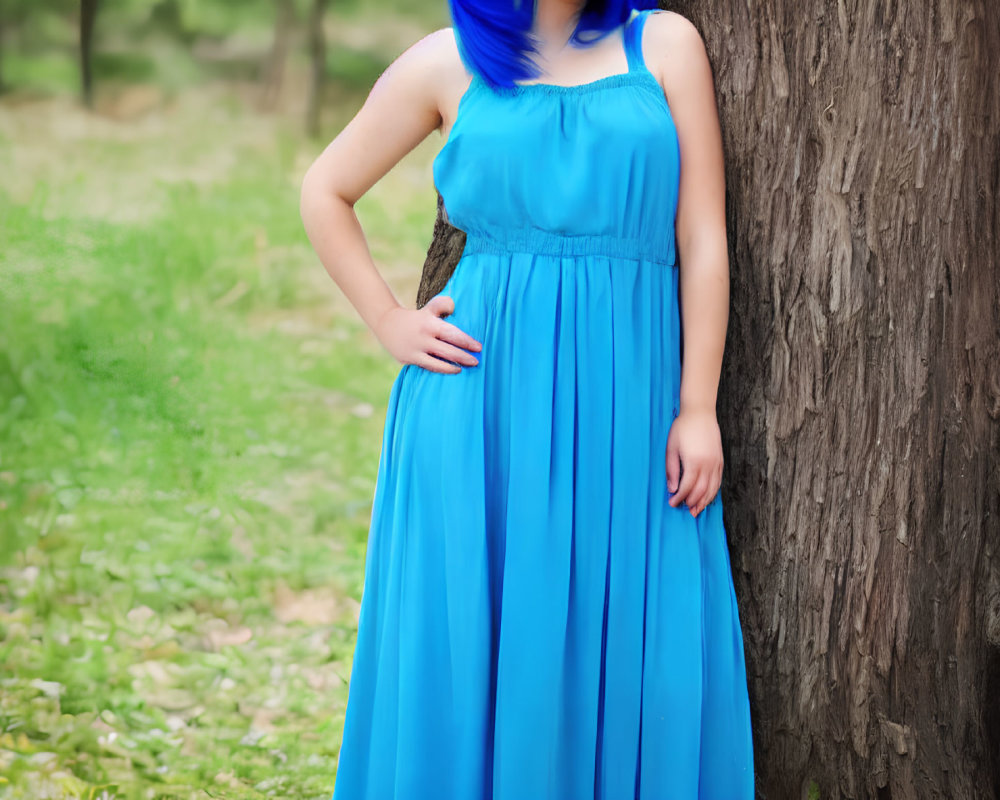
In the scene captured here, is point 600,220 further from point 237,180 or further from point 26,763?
point 237,180

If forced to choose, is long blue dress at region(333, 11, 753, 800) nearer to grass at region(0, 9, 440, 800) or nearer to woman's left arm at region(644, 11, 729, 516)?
woman's left arm at region(644, 11, 729, 516)

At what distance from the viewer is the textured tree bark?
65.8 inches

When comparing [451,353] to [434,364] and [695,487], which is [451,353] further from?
[695,487]

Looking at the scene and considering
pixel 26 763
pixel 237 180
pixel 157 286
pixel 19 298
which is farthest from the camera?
pixel 237 180

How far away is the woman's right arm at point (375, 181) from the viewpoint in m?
1.77

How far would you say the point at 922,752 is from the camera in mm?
1763

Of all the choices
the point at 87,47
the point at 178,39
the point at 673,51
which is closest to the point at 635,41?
the point at 673,51

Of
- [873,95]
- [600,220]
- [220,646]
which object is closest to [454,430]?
[600,220]

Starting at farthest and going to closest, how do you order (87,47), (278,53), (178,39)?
(278,53) < (178,39) < (87,47)

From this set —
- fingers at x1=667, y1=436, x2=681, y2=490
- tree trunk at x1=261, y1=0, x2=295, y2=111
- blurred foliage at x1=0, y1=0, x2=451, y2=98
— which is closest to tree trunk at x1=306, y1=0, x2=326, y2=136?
blurred foliage at x1=0, y1=0, x2=451, y2=98

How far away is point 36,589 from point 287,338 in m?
2.86

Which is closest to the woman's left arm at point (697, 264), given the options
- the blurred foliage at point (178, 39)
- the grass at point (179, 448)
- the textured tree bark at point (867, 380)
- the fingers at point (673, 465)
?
the fingers at point (673, 465)

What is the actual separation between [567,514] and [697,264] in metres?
0.47

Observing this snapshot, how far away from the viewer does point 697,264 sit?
170 centimetres
